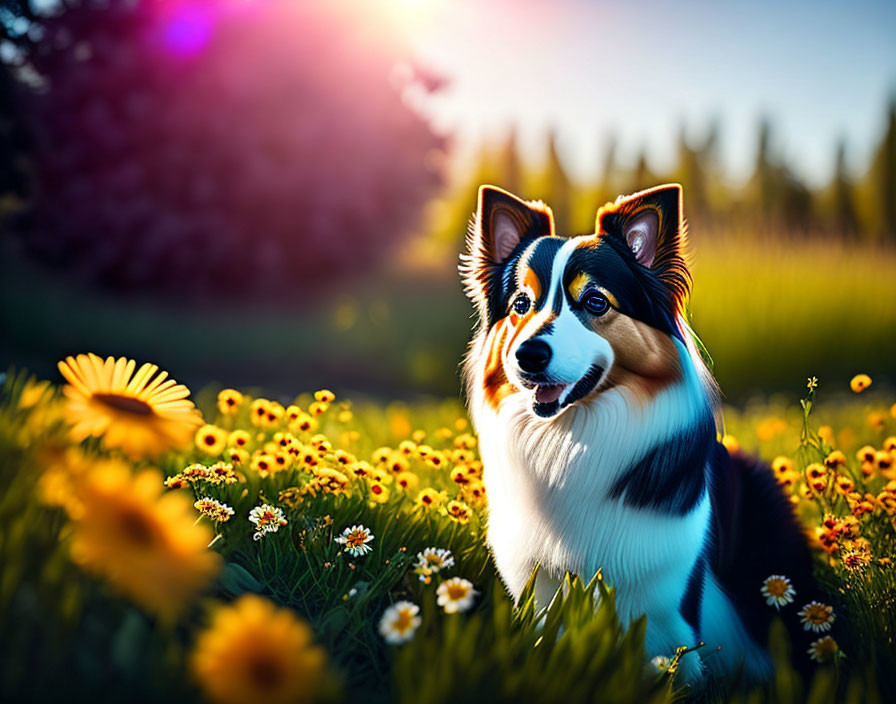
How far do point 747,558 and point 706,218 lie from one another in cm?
1076

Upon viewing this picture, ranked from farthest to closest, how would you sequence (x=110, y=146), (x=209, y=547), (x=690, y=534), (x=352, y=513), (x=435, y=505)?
(x=110, y=146), (x=435, y=505), (x=352, y=513), (x=690, y=534), (x=209, y=547)

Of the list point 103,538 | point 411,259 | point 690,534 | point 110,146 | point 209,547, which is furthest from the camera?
point 411,259

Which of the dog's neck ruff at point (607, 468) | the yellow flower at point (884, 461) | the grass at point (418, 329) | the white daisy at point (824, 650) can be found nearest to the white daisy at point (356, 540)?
the dog's neck ruff at point (607, 468)

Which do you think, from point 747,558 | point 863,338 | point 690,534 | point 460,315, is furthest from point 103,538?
point 460,315

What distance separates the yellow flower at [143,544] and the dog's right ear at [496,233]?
5.27 ft

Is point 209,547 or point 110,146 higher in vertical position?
point 110,146

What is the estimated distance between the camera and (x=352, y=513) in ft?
8.75

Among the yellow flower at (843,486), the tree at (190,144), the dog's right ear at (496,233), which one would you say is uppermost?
the tree at (190,144)

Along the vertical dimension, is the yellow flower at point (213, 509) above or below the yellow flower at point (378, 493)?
above

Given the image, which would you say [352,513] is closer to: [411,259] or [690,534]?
[690,534]

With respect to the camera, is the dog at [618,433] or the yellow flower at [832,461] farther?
the yellow flower at [832,461]

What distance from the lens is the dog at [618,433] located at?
2223mm

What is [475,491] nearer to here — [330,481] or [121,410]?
[330,481]

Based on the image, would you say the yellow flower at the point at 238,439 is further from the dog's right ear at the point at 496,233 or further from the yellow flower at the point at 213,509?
the dog's right ear at the point at 496,233
